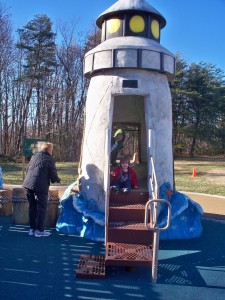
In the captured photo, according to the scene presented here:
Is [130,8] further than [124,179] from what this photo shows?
Yes

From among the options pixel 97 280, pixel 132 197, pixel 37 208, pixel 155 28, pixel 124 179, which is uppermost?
pixel 155 28

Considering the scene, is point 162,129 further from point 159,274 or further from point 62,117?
point 62,117

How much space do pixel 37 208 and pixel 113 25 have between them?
4079 millimetres

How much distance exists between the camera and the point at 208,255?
5.49 m

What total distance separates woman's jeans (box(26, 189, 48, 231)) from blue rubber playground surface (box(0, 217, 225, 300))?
279mm

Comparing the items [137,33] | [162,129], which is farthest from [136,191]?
[137,33]

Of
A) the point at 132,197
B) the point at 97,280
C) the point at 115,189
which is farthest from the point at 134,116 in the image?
the point at 97,280

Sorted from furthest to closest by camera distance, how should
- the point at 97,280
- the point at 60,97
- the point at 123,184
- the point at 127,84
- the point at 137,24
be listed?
the point at 60,97 < the point at 137,24 < the point at 123,184 < the point at 127,84 < the point at 97,280

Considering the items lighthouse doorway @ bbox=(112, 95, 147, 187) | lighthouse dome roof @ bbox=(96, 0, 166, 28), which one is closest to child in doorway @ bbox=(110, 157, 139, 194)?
lighthouse doorway @ bbox=(112, 95, 147, 187)

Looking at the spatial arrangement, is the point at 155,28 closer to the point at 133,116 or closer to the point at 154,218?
the point at 133,116

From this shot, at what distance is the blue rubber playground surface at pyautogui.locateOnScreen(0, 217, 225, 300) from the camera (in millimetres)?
3984

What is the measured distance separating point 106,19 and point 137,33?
788mm

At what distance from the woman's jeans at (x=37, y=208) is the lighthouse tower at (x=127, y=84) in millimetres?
868

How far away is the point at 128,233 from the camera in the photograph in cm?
514
